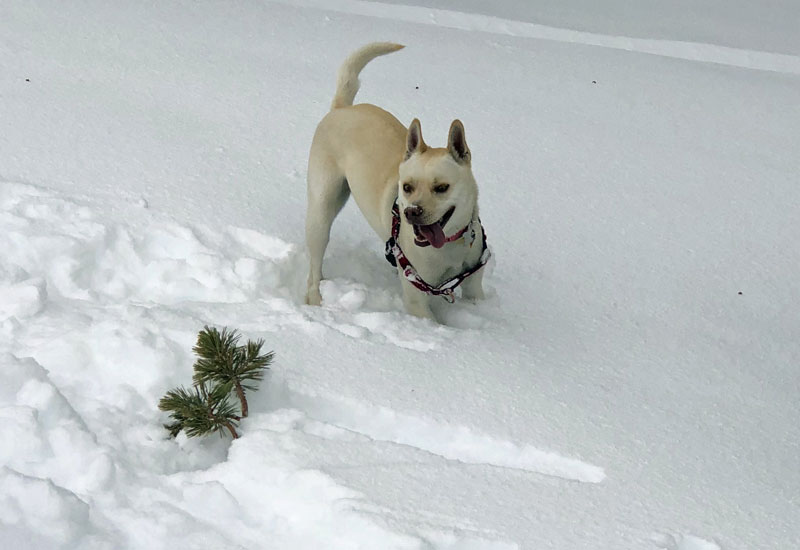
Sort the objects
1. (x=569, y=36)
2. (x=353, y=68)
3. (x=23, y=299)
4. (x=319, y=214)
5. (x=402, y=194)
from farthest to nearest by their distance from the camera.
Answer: (x=569, y=36) < (x=353, y=68) < (x=319, y=214) < (x=402, y=194) < (x=23, y=299)

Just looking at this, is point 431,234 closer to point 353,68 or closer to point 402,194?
point 402,194

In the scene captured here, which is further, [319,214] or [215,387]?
[319,214]

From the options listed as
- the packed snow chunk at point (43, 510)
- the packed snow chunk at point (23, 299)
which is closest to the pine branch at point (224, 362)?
the packed snow chunk at point (43, 510)

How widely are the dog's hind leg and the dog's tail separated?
35 centimetres

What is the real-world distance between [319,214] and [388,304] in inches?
16.6

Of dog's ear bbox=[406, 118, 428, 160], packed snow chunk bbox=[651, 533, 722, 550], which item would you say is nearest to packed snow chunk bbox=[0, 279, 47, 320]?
dog's ear bbox=[406, 118, 428, 160]

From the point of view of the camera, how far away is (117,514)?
180cm

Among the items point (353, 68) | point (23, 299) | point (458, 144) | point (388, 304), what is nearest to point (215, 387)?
point (23, 299)

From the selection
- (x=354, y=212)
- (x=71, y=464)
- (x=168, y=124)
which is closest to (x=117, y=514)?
(x=71, y=464)

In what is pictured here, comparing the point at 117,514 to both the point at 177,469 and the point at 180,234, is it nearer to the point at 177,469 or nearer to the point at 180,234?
the point at 177,469

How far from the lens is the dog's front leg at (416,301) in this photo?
2.98 meters

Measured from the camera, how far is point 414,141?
2.91m

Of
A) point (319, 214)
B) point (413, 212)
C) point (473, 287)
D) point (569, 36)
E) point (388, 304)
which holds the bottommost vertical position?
point (388, 304)

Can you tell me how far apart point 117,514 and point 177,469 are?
0.82 ft
